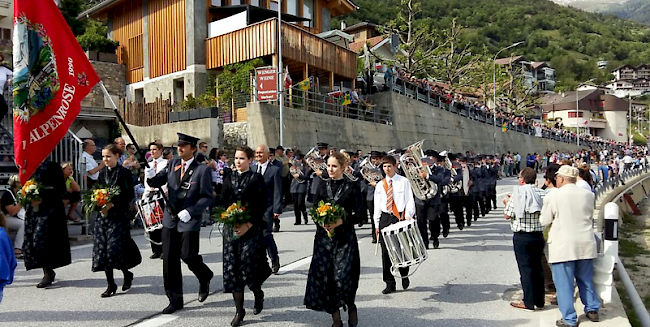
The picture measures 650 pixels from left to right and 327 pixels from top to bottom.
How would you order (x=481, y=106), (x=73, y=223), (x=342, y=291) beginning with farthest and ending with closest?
1. (x=481, y=106)
2. (x=73, y=223)
3. (x=342, y=291)

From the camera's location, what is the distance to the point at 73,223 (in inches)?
445

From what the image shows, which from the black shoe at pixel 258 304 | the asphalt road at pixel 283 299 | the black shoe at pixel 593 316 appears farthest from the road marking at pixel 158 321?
the black shoe at pixel 593 316

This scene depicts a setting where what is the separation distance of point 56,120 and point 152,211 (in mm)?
1943

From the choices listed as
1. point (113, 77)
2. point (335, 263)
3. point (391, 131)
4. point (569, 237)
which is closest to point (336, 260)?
point (335, 263)

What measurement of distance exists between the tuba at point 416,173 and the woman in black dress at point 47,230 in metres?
5.75

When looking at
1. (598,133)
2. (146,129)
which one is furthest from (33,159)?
(598,133)

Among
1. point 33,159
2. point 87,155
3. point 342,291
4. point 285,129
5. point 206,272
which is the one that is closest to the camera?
point 342,291

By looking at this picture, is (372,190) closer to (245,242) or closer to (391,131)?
(245,242)

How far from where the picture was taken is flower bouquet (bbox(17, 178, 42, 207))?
6.70 meters

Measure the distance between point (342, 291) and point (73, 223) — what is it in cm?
818

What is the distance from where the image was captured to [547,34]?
170 m

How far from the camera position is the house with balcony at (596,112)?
94625 millimetres

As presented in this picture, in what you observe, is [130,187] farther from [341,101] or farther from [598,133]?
[598,133]

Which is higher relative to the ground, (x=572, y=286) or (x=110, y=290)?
(x=572, y=286)
